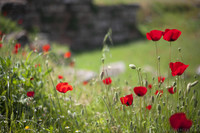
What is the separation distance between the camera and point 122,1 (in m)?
12.4

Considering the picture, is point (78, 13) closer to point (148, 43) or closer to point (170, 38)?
point (148, 43)

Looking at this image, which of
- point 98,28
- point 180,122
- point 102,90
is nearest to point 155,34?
point 180,122

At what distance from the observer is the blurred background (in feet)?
25.6

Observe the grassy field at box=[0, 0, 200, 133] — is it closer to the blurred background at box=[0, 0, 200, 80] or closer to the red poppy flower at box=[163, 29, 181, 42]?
the blurred background at box=[0, 0, 200, 80]

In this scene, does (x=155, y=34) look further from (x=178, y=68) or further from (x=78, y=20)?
(x=78, y=20)

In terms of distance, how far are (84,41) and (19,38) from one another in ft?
17.1

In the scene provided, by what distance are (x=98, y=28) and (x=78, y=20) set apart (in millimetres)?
1271

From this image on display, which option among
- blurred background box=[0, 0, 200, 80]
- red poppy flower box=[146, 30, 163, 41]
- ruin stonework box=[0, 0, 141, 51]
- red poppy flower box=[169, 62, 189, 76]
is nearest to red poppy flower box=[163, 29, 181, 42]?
red poppy flower box=[146, 30, 163, 41]

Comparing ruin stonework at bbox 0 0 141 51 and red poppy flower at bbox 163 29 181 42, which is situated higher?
ruin stonework at bbox 0 0 141 51

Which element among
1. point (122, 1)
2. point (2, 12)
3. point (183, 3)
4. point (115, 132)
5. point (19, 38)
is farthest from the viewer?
point (183, 3)

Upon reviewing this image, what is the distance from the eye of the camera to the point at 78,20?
10.6 meters

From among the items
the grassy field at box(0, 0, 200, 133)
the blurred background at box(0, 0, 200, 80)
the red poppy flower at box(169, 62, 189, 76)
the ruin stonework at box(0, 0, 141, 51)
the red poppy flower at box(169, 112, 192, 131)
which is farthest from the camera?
the ruin stonework at box(0, 0, 141, 51)

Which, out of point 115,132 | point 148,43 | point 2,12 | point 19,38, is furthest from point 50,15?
point 115,132

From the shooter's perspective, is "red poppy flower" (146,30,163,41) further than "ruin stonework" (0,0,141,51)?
No
